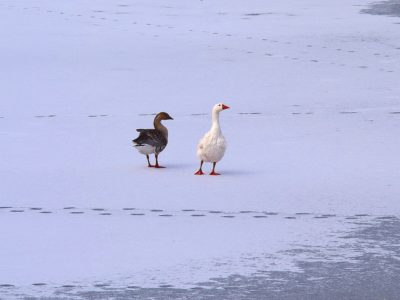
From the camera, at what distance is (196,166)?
1312cm

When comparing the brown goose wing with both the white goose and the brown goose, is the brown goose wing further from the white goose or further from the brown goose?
the white goose

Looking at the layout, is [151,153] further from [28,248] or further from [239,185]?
[28,248]

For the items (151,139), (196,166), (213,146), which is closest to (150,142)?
(151,139)

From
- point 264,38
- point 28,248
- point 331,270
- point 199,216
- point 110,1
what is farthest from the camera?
point 110,1

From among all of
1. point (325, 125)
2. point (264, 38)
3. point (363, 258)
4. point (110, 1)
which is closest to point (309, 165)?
point (325, 125)

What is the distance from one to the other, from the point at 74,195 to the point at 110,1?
21596mm

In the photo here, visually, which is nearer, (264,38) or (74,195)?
(74,195)

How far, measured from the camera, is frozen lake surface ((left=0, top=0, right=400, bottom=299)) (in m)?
9.02

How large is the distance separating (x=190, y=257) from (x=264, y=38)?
15600 mm

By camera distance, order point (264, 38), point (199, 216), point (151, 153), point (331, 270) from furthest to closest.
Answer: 1. point (264, 38)
2. point (151, 153)
3. point (199, 216)
4. point (331, 270)

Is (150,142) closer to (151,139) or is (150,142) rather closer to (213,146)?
(151,139)

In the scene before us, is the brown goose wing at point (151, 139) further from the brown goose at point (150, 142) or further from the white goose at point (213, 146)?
the white goose at point (213, 146)

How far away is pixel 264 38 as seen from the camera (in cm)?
2472

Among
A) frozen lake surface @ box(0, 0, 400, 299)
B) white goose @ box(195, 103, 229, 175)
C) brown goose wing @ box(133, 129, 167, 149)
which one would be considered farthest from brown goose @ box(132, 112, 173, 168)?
white goose @ box(195, 103, 229, 175)
